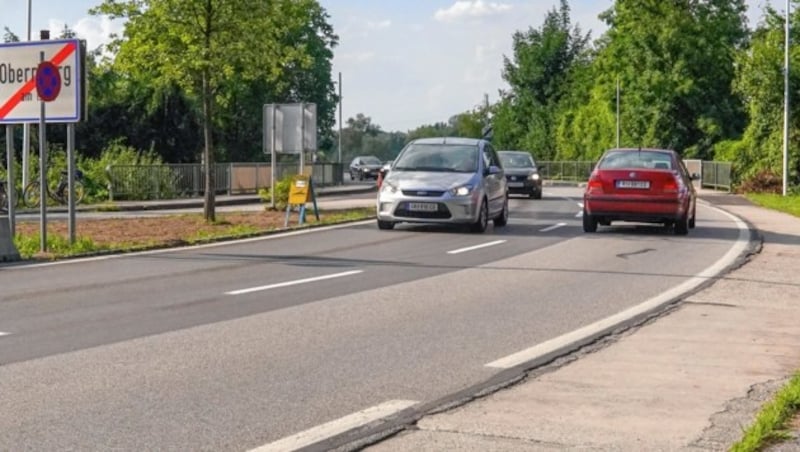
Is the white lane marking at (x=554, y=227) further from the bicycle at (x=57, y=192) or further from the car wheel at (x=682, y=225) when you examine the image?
the bicycle at (x=57, y=192)

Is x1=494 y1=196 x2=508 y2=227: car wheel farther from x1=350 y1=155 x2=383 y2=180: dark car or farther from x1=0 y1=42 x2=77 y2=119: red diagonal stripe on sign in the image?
x1=350 y1=155 x2=383 y2=180: dark car

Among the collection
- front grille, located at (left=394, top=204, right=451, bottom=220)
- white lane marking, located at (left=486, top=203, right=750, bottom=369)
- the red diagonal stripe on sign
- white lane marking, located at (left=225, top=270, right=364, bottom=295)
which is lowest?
white lane marking, located at (left=486, top=203, right=750, bottom=369)

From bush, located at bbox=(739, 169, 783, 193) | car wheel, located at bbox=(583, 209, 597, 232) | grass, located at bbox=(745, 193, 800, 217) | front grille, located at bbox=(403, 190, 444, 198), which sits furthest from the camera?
bush, located at bbox=(739, 169, 783, 193)

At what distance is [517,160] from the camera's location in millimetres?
39688

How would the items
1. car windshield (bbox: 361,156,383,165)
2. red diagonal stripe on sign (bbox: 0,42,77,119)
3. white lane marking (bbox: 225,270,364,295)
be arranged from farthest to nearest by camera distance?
1. car windshield (bbox: 361,156,383,165)
2. red diagonal stripe on sign (bbox: 0,42,77,119)
3. white lane marking (bbox: 225,270,364,295)

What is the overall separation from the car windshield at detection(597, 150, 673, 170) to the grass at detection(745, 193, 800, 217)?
30.0 feet

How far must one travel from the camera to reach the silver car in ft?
68.9

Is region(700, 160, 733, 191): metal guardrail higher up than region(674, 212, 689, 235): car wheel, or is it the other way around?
region(700, 160, 733, 191): metal guardrail

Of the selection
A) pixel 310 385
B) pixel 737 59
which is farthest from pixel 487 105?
pixel 310 385

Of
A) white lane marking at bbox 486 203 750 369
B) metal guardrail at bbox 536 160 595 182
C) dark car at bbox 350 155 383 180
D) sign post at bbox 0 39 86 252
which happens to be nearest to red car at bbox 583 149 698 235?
white lane marking at bbox 486 203 750 369

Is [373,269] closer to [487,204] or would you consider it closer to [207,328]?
[207,328]

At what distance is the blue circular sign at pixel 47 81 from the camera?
55.0 ft

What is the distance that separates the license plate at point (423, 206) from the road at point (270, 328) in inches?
87.2

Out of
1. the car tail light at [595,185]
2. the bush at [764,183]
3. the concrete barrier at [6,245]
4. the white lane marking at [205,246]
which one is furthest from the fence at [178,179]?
the concrete barrier at [6,245]
